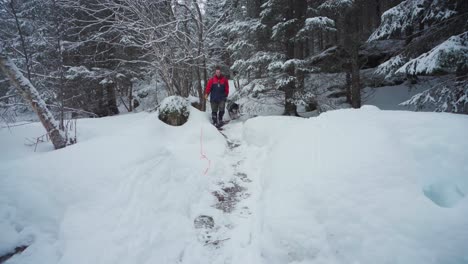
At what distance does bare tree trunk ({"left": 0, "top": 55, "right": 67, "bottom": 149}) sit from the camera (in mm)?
4004

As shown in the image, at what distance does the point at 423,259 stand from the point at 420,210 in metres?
Answer: 0.44

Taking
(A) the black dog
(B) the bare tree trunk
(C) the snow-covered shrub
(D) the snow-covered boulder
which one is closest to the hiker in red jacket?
(A) the black dog

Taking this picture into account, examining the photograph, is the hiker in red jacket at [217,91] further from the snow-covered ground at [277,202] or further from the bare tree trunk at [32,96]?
the bare tree trunk at [32,96]

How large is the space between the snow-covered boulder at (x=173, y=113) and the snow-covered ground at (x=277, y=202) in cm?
266

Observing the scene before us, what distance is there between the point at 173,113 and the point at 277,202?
4.83 metres

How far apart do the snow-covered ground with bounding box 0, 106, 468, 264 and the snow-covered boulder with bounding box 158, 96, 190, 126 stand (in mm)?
2660

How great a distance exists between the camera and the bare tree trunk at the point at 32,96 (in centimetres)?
400

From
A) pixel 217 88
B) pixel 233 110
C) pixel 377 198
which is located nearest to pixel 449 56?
pixel 377 198

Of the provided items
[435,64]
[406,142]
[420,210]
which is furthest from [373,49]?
[420,210]

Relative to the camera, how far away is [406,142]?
2.55m

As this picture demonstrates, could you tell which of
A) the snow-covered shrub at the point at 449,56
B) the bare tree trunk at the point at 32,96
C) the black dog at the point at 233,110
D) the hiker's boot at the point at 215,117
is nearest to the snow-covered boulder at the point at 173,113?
the hiker's boot at the point at 215,117

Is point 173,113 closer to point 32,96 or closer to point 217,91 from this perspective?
point 217,91

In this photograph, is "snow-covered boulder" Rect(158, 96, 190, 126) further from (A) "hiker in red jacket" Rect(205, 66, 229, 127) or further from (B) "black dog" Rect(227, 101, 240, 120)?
(B) "black dog" Rect(227, 101, 240, 120)

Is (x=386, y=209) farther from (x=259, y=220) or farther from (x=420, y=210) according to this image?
(x=259, y=220)
